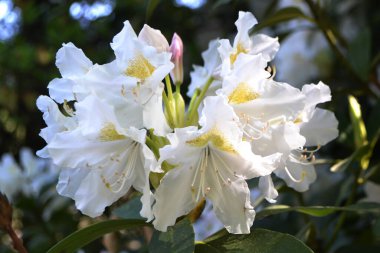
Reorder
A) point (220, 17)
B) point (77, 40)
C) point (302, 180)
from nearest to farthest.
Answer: point (302, 180) → point (77, 40) → point (220, 17)

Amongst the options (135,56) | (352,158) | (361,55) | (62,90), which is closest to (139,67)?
(135,56)

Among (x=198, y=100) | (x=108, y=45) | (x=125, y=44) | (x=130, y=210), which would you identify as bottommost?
(x=108, y=45)

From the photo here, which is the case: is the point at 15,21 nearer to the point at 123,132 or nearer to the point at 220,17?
the point at 220,17

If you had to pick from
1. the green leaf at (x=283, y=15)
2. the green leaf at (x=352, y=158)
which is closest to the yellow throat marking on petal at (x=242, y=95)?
the green leaf at (x=352, y=158)

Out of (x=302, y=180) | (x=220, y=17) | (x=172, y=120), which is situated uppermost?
(x=172, y=120)

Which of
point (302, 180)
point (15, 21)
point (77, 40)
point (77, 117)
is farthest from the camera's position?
point (15, 21)

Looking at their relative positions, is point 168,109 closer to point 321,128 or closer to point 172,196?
point 172,196

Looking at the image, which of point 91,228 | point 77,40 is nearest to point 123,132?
point 91,228
